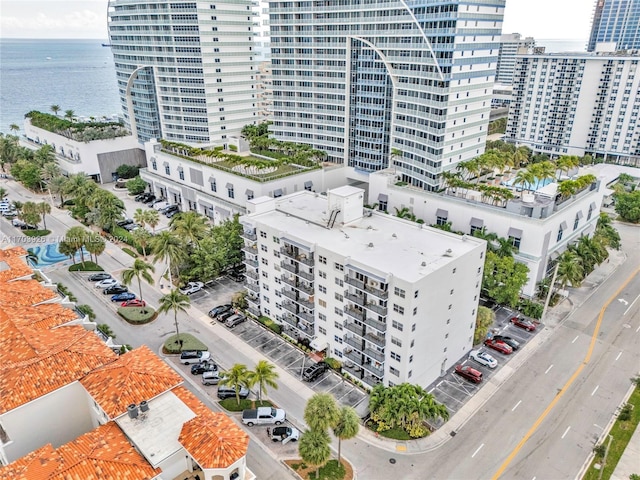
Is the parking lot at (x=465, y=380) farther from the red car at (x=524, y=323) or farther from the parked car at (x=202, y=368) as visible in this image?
the parked car at (x=202, y=368)

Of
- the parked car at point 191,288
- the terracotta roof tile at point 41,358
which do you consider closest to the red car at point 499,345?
the parked car at point 191,288

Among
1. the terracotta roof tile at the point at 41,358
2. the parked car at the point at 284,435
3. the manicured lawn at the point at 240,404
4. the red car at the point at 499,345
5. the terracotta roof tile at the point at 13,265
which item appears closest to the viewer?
the terracotta roof tile at the point at 41,358

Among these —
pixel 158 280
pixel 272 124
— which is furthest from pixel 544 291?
pixel 272 124

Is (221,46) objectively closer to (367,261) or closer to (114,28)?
(114,28)

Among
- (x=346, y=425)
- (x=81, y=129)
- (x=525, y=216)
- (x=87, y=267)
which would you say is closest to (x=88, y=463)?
(x=346, y=425)

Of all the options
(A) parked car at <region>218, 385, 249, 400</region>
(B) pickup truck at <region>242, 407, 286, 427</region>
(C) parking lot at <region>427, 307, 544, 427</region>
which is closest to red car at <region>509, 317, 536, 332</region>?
(C) parking lot at <region>427, 307, 544, 427</region>

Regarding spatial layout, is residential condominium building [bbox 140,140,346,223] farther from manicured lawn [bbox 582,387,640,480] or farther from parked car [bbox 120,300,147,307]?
manicured lawn [bbox 582,387,640,480]

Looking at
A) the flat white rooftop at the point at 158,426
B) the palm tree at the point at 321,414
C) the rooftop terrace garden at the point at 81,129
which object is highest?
the rooftop terrace garden at the point at 81,129
